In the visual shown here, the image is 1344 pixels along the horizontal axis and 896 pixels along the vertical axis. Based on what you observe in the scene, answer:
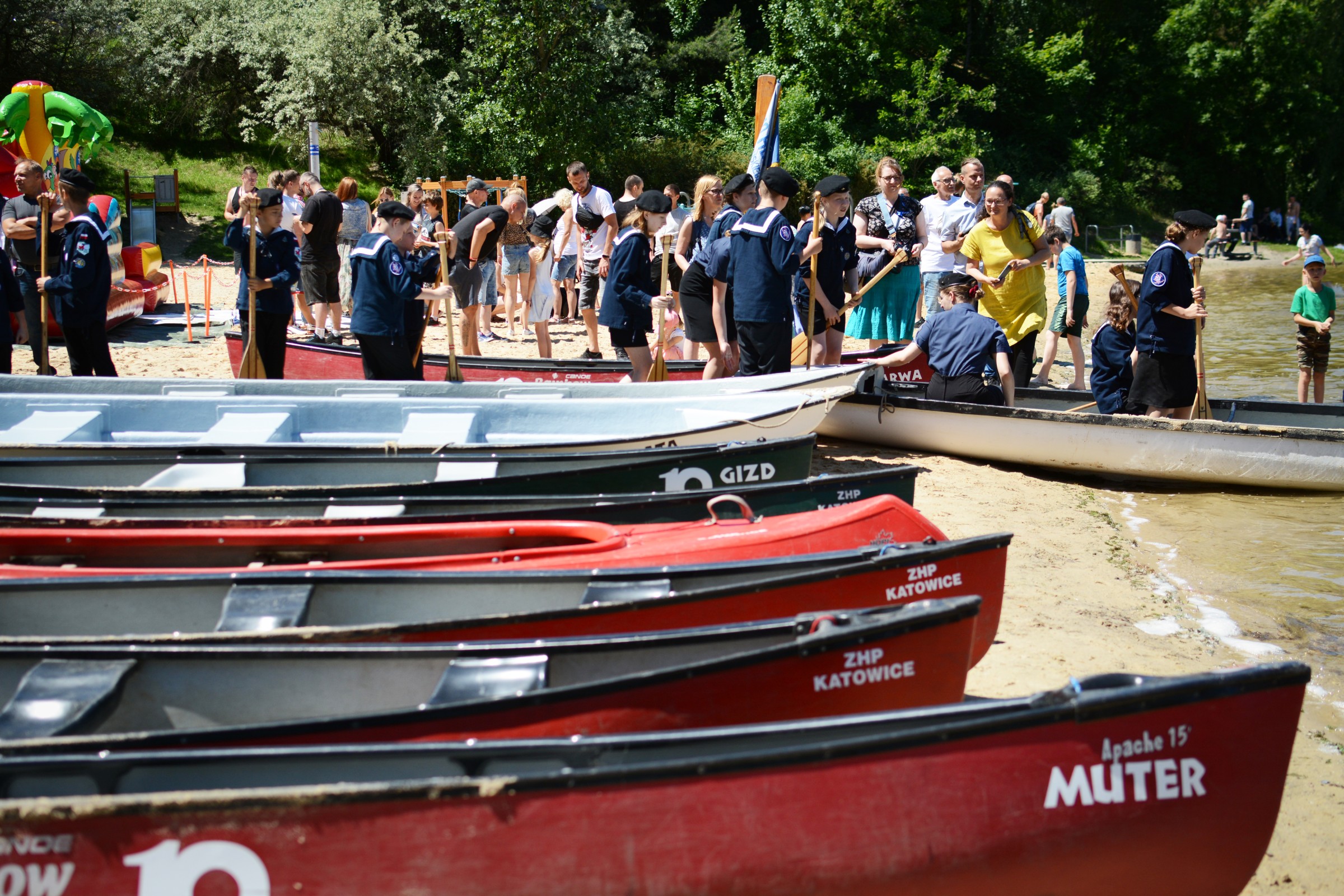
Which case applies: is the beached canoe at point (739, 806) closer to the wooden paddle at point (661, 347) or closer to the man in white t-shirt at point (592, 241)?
the wooden paddle at point (661, 347)

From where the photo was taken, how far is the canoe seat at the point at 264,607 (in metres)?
3.97

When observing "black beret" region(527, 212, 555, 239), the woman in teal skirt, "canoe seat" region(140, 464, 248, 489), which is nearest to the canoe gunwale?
"canoe seat" region(140, 464, 248, 489)

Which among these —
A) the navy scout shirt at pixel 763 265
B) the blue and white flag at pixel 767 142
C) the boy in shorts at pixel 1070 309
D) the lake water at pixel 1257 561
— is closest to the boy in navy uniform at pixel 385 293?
the navy scout shirt at pixel 763 265

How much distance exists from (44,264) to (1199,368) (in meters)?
8.44

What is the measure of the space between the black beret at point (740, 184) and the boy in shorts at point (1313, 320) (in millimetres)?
4948

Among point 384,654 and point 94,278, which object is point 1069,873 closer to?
point 384,654

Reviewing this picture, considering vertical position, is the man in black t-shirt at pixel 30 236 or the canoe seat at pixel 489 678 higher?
the man in black t-shirt at pixel 30 236

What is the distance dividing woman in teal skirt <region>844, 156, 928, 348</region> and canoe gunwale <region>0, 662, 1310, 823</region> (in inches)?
267

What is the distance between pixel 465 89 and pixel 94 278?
19.7 metres

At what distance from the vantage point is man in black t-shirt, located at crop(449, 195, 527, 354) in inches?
423

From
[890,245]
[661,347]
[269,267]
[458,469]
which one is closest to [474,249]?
[269,267]

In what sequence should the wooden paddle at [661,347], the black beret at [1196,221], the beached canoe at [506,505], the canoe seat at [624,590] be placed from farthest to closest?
the wooden paddle at [661,347] < the black beret at [1196,221] < the beached canoe at [506,505] < the canoe seat at [624,590]

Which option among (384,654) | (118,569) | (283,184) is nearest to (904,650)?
(384,654)

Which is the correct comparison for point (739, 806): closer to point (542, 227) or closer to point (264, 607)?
point (264, 607)
